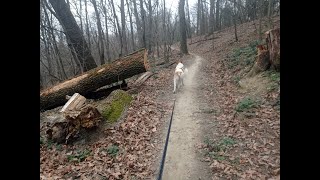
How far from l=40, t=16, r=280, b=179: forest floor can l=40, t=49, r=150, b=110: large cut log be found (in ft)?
2.18

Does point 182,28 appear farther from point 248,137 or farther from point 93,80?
point 248,137

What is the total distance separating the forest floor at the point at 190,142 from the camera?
5.59m

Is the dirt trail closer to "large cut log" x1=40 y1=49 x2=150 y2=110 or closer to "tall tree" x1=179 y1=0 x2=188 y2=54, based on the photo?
"large cut log" x1=40 y1=49 x2=150 y2=110

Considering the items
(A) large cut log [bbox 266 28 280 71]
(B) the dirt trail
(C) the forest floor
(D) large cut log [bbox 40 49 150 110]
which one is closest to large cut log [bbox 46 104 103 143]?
(C) the forest floor

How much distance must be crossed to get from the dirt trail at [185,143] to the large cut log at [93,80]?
7.31ft

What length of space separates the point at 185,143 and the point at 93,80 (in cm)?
561

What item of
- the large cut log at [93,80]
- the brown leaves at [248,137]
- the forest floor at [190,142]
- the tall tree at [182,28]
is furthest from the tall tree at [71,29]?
the tall tree at [182,28]
